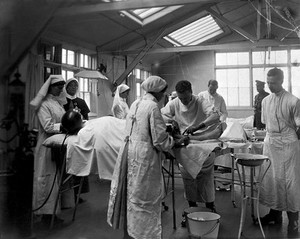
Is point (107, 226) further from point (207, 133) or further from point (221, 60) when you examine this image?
point (221, 60)

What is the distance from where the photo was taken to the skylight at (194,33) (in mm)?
6066

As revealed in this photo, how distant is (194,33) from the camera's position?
21.6 ft

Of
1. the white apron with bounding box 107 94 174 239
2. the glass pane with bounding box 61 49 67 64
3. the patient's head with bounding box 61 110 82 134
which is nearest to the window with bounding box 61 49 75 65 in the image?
the glass pane with bounding box 61 49 67 64

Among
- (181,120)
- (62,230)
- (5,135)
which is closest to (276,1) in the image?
(181,120)

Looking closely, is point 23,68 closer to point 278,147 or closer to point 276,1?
point 278,147

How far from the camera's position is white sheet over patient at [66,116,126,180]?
238 centimetres

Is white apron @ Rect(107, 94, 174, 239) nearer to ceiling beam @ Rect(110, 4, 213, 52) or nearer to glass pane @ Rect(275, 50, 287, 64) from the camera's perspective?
ceiling beam @ Rect(110, 4, 213, 52)

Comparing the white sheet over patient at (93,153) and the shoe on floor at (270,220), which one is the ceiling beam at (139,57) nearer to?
the white sheet over patient at (93,153)

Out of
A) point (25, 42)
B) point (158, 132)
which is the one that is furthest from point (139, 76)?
point (25, 42)

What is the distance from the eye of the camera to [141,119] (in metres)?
2.03

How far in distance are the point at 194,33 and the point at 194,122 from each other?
14.7ft

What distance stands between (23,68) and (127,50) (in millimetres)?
4208

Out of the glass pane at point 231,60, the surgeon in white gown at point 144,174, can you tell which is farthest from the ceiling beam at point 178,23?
the glass pane at point 231,60

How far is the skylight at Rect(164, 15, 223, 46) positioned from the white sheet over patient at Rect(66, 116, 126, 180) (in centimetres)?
399
